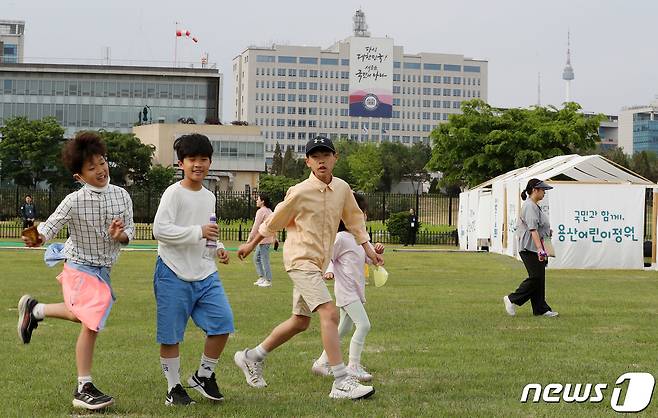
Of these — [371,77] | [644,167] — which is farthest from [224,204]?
[371,77]

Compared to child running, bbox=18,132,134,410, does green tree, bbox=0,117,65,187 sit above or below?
above

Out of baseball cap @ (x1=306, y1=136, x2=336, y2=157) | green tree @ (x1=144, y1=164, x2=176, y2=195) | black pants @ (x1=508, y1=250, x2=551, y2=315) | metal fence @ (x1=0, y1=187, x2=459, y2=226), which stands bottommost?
black pants @ (x1=508, y1=250, x2=551, y2=315)

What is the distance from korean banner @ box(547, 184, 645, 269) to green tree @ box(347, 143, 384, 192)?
309 ft

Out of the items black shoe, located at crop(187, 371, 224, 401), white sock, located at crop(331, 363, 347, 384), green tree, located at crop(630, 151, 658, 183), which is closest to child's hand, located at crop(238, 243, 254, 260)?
black shoe, located at crop(187, 371, 224, 401)

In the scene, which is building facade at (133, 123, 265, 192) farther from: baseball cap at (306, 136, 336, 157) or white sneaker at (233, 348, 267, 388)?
baseball cap at (306, 136, 336, 157)

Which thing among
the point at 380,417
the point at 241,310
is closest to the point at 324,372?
the point at 380,417

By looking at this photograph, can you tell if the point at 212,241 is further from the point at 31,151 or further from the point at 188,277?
the point at 31,151

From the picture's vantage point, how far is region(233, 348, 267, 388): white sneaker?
7395mm

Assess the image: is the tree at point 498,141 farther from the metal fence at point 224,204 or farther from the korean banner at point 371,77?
the korean banner at point 371,77

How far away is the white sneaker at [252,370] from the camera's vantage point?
739 cm

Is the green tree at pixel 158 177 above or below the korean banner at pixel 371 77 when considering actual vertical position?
below

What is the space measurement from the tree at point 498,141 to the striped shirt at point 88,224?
51.5 metres

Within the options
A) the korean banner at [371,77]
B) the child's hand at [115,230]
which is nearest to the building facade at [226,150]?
the korean banner at [371,77]

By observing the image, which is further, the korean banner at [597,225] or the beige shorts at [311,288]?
the korean banner at [597,225]
